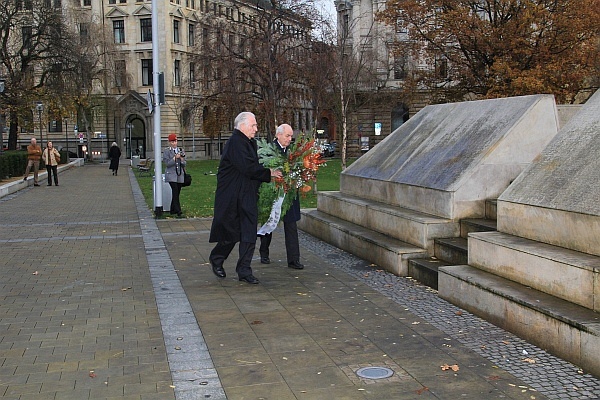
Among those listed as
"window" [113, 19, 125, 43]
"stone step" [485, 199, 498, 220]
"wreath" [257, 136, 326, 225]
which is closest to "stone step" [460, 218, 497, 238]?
"stone step" [485, 199, 498, 220]

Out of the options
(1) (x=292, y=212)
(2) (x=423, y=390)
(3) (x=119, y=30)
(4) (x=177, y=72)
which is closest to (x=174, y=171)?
(1) (x=292, y=212)

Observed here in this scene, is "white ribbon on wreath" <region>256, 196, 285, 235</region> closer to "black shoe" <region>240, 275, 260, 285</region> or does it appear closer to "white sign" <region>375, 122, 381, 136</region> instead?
"black shoe" <region>240, 275, 260, 285</region>

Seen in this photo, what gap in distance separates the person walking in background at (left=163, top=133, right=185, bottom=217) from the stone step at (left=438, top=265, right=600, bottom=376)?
10.1 metres

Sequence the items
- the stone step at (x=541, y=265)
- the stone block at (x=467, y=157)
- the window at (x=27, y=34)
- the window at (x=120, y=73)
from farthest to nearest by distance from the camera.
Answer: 1. the window at (x=120, y=73)
2. the window at (x=27, y=34)
3. the stone block at (x=467, y=157)
4. the stone step at (x=541, y=265)

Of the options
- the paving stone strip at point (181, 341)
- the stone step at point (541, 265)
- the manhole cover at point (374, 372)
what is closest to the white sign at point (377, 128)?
the paving stone strip at point (181, 341)

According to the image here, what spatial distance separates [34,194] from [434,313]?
21273 millimetres

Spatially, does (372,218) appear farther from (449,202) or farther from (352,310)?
(352,310)

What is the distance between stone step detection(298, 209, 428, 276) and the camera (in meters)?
8.77

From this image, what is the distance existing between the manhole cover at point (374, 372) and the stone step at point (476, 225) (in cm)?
339

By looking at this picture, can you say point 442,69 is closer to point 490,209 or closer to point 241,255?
point 490,209

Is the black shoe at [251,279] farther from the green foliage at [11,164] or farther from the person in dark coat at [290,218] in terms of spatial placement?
the green foliage at [11,164]

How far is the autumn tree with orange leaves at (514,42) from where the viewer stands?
30.1m

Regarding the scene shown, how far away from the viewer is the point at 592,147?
7.01 meters

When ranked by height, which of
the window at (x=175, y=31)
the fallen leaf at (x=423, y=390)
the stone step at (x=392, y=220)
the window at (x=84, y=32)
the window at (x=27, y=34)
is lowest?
the fallen leaf at (x=423, y=390)
